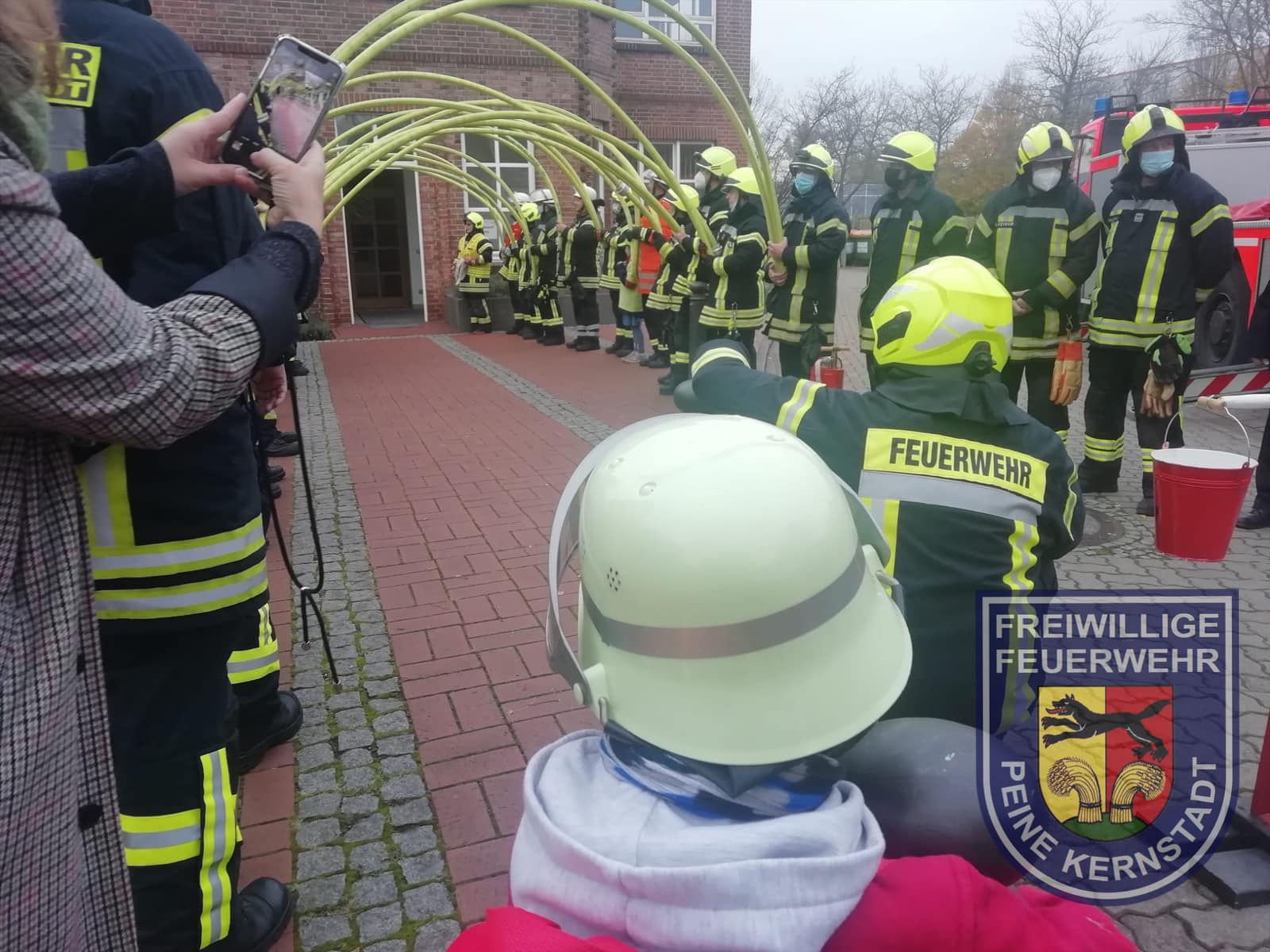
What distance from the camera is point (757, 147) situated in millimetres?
5547

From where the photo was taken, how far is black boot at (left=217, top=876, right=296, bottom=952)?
85.2 inches

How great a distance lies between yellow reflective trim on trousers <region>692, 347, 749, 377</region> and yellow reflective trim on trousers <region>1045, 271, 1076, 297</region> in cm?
411

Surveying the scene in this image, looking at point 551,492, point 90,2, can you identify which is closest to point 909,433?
point 90,2

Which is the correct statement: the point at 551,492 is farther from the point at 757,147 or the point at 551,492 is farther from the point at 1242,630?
the point at 1242,630

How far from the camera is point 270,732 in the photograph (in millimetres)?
3205

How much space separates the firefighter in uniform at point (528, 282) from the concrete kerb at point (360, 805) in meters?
10.3

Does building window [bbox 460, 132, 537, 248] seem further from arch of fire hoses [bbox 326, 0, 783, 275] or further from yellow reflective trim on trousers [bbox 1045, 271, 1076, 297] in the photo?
yellow reflective trim on trousers [bbox 1045, 271, 1076, 297]

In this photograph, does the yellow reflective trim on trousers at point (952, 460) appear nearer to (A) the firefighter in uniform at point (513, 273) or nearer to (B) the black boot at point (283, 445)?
(B) the black boot at point (283, 445)

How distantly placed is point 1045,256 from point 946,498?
4.49 meters

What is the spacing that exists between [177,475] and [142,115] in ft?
2.22

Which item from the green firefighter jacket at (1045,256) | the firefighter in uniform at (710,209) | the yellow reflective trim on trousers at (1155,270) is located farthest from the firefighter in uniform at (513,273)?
the yellow reflective trim on trousers at (1155,270)

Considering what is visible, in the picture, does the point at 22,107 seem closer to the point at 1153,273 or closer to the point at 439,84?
the point at 1153,273

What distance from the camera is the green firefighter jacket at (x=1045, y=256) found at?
5992 millimetres

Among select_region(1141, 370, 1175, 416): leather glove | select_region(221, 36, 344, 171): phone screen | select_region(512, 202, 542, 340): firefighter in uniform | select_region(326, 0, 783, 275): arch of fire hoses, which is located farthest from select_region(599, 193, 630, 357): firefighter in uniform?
select_region(221, 36, 344, 171): phone screen
